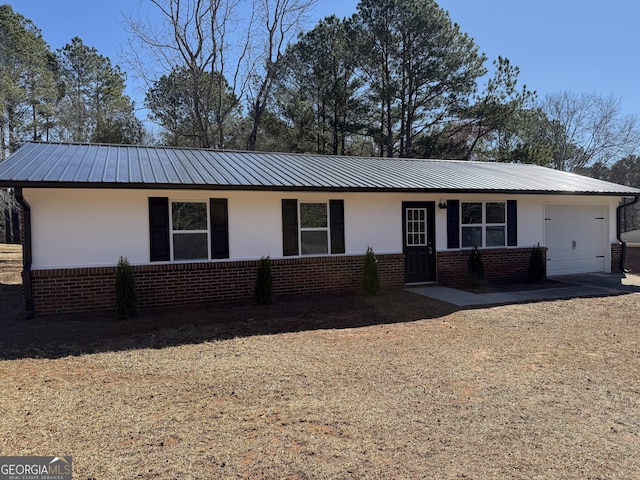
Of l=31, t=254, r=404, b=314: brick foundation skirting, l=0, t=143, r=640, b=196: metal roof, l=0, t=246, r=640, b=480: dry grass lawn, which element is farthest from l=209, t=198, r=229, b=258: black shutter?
l=0, t=246, r=640, b=480: dry grass lawn

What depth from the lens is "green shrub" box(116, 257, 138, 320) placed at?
25.4 ft

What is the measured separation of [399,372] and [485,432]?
1525mm

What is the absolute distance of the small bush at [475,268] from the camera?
1105cm

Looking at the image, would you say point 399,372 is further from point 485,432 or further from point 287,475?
point 287,475

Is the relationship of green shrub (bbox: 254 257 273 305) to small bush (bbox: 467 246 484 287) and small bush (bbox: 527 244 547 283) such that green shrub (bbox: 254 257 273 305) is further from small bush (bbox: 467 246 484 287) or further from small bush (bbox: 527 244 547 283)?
small bush (bbox: 527 244 547 283)

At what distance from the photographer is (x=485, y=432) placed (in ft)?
11.4

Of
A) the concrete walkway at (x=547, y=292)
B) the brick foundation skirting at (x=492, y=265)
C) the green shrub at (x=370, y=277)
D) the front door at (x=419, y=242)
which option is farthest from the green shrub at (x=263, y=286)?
the brick foundation skirting at (x=492, y=265)

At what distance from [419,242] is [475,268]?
160 centimetres

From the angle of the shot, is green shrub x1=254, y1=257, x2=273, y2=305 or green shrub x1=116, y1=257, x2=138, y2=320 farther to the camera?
green shrub x1=254, y1=257, x2=273, y2=305

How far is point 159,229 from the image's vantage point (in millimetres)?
8656

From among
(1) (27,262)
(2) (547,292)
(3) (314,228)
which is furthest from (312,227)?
(2) (547,292)

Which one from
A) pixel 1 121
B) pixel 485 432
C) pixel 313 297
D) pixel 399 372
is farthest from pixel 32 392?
pixel 1 121

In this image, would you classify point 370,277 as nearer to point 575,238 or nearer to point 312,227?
point 312,227

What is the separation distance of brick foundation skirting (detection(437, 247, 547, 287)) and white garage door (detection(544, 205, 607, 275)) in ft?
3.00
